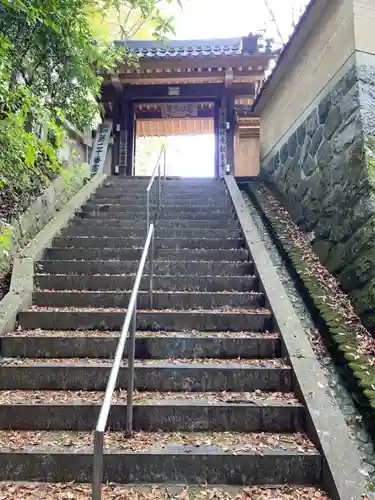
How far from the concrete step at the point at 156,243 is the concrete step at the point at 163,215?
72 centimetres

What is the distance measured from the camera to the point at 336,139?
11.8 ft

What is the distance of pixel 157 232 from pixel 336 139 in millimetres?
2234

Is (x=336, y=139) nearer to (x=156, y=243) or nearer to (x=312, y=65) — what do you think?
(x=312, y=65)

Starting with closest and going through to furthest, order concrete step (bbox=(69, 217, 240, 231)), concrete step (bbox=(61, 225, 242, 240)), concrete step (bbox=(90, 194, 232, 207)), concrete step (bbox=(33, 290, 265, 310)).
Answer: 1. concrete step (bbox=(33, 290, 265, 310))
2. concrete step (bbox=(61, 225, 242, 240))
3. concrete step (bbox=(69, 217, 240, 231))
4. concrete step (bbox=(90, 194, 232, 207))

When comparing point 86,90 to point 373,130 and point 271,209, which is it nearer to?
point 271,209

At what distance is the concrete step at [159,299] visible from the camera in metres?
3.26

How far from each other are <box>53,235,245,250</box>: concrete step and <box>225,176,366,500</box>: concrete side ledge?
0.90m

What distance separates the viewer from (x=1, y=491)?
1813 millimetres

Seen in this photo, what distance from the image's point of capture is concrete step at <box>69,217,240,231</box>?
478 cm

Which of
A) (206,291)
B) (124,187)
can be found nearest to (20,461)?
(206,291)

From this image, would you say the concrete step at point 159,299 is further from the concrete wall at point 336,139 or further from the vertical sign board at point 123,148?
the vertical sign board at point 123,148

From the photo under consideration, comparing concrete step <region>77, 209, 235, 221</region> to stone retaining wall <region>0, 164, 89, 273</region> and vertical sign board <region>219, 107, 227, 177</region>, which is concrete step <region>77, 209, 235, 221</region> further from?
vertical sign board <region>219, 107, 227, 177</region>

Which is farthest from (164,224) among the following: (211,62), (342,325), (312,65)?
(211,62)

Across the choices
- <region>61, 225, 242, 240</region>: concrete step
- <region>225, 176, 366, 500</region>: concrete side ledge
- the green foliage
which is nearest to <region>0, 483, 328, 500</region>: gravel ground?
<region>225, 176, 366, 500</region>: concrete side ledge
